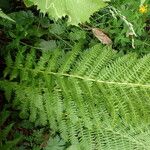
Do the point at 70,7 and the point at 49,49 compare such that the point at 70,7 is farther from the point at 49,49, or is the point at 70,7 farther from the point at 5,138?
the point at 5,138

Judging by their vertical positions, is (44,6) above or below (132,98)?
above

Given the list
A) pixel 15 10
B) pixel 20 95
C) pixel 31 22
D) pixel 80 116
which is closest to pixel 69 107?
pixel 80 116

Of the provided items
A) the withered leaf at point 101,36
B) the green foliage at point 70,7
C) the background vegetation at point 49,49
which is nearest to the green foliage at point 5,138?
the background vegetation at point 49,49

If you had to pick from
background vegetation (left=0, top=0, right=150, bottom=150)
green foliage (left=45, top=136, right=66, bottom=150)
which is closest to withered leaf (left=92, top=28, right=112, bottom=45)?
background vegetation (left=0, top=0, right=150, bottom=150)

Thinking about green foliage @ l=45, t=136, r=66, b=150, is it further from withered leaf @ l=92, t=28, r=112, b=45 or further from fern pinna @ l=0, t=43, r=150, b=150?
withered leaf @ l=92, t=28, r=112, b=45

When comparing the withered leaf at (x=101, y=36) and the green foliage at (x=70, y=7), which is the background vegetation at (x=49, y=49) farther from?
the green foliage at (x=70, y=7)

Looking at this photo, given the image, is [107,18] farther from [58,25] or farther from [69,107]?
[69,107]

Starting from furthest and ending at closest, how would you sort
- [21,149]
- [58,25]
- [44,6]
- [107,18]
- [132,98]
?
[107,18] → [58,25] → [21,149] → [132,98] → [44,6]
